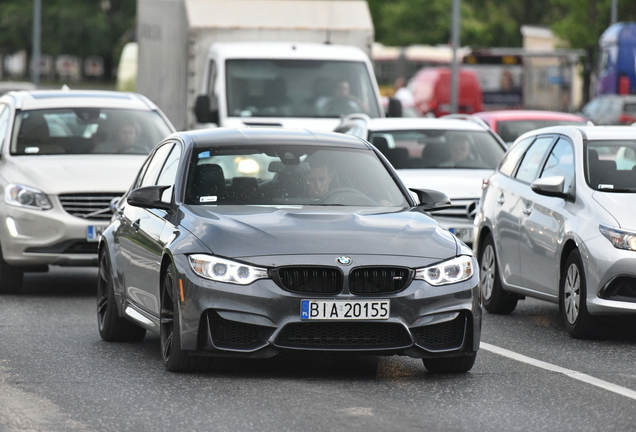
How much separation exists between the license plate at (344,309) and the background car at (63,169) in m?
5.65

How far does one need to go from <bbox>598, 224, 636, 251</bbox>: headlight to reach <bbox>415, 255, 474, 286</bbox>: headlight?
224 centimetres

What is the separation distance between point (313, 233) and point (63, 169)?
5984mm

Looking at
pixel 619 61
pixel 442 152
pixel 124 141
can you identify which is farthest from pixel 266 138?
pixel 619 61

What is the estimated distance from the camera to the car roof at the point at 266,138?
9469 millimetres

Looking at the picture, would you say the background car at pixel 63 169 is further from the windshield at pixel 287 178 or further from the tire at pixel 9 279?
the windshield at pixel 287 178

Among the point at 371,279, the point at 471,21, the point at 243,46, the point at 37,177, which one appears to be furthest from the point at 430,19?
the point at 371,279

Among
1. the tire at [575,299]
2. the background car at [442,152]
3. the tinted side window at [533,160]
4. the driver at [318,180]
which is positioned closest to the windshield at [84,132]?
the background car at [442,152]

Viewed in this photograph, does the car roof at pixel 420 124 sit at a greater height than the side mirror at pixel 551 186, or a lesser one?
lesser

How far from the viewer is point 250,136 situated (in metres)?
9.59

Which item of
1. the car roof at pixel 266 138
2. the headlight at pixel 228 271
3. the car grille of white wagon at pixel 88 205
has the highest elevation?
the car roof at pixel 266 138

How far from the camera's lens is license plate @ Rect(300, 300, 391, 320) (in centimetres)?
796

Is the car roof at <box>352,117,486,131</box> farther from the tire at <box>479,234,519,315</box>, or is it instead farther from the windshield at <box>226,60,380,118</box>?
the tire at <box>479,234,519,315</box>

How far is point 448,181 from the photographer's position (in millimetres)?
15391

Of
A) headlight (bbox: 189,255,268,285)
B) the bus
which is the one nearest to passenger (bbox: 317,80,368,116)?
headlight (bbox: 189,255,268,285)
